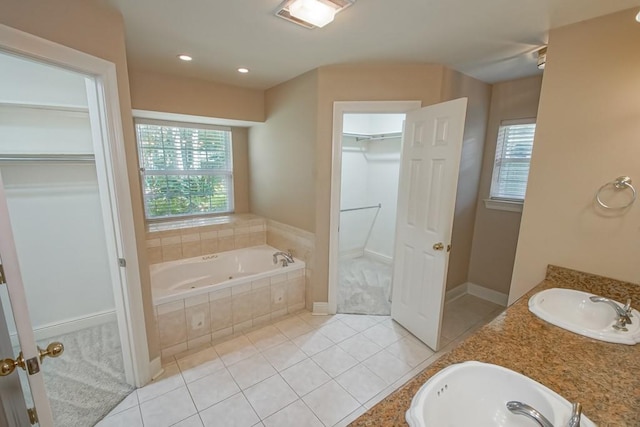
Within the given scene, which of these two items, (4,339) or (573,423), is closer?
(573,423)

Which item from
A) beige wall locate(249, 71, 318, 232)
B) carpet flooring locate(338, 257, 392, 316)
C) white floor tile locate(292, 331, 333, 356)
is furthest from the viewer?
carpet flooring locate(338, 257, 392, 316)

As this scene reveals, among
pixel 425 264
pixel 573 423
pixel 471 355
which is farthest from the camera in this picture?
pixel 425 264

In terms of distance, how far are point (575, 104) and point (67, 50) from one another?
2.79 metres

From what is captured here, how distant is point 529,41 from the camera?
1.89 m

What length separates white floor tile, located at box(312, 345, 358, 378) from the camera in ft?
6.81

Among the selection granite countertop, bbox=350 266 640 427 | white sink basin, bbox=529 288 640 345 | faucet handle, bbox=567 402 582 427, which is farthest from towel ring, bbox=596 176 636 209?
faucet handle, bbox=567 402 582 427

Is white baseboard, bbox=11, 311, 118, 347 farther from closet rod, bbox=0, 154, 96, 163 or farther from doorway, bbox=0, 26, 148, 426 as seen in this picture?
closet rod, bbox=0, 154, 96, 163

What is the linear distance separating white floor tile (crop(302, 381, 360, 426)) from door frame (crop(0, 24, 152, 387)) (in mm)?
1186

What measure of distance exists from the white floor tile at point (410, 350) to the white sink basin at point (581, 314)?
108 centimetres

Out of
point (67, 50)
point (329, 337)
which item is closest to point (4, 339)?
point (67, 50)

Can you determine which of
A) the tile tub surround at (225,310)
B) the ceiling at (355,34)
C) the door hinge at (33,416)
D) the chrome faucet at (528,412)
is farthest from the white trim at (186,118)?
the chrome faucet at (528,412)

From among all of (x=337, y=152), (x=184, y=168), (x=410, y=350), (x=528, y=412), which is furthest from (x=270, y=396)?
(x=184, y=168)

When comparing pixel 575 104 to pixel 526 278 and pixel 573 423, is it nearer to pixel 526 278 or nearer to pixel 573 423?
pixel 526 278

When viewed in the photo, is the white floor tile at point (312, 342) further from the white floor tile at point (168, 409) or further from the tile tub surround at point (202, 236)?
the tile tub surround at point (202, 236)
